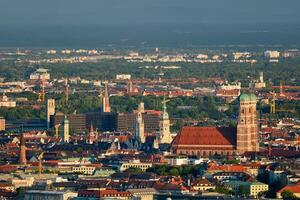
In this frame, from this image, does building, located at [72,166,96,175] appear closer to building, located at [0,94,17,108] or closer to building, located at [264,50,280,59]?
building, located at [0,94,17,108]

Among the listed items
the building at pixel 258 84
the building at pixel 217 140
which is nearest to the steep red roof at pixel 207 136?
the building at pixel 217 140

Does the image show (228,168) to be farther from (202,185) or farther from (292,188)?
(292,188)

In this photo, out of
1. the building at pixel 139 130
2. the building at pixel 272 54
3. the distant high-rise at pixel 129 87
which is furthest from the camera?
the building at pixel 272 54

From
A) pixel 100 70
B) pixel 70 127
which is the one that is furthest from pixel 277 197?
pixel 100 70

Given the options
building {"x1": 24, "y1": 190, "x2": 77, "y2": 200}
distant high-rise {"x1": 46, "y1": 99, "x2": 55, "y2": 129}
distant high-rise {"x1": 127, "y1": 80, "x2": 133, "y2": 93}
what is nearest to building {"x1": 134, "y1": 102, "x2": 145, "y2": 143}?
distant high-rise {"x1": 46, "y1": 99, "x2": 55, "y2": 129}

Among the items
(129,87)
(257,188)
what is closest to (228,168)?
(257,188)

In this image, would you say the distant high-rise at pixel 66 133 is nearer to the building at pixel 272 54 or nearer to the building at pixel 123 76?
the building at pixel 123 76

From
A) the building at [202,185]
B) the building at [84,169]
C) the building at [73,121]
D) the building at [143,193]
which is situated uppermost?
the building at [73,121]
